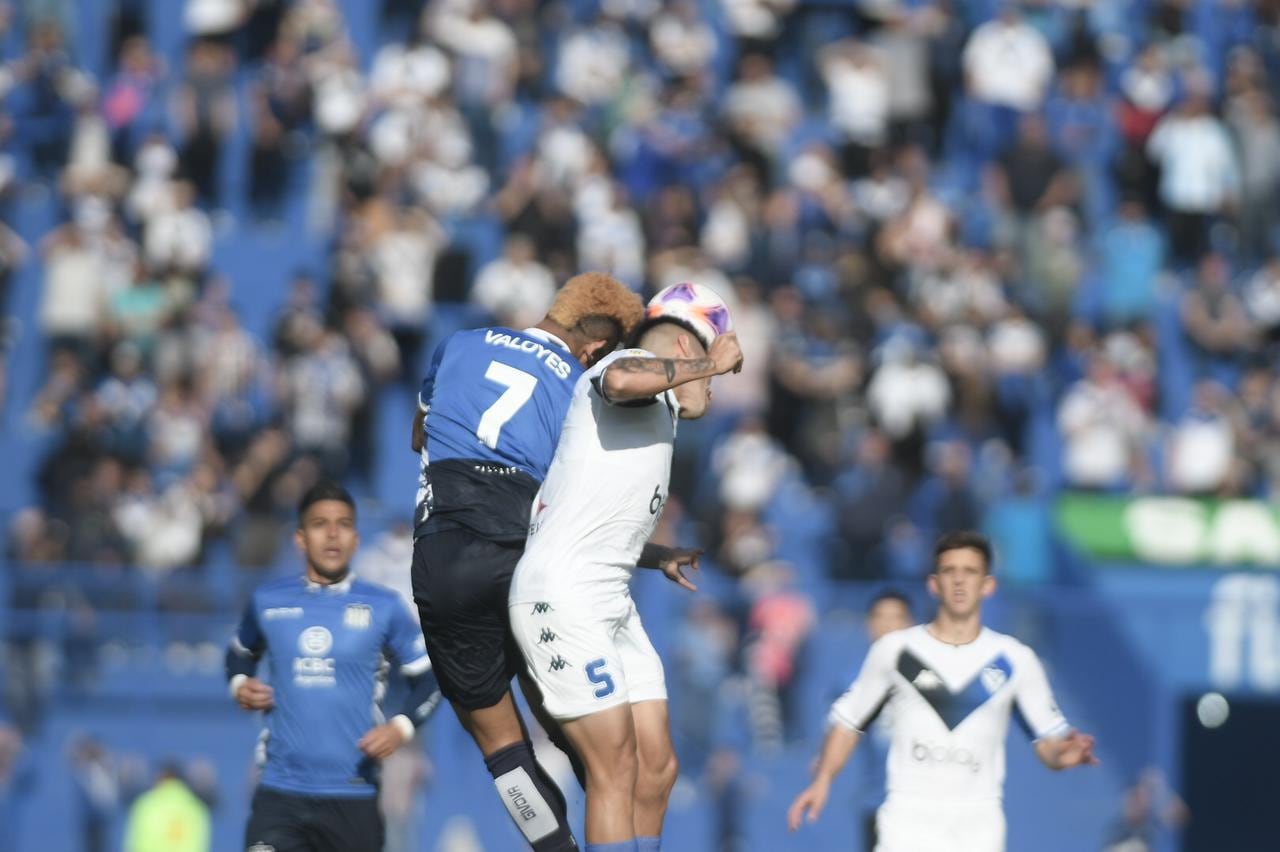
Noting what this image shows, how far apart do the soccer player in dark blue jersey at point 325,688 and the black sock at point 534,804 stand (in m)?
1.08

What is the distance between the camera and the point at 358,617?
9.41 meters

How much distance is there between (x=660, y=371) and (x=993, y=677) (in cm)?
245

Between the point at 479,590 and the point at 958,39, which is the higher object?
the point at 958,39

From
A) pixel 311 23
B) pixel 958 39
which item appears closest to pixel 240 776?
pixel 311 23

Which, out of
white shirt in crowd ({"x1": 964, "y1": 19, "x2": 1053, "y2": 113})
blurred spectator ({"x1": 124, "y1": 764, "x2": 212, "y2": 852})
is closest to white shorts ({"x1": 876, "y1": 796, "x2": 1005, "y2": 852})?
blurred spectator ({"x1": 124, "y1": 764, "x2": 212, "y2": 852})

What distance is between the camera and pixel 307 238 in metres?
22.0

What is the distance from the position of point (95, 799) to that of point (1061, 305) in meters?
10.5

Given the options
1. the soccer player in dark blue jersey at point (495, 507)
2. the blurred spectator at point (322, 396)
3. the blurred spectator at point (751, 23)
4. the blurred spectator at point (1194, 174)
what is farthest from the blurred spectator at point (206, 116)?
the soccer player in dark blue jersey at point (495, 507)

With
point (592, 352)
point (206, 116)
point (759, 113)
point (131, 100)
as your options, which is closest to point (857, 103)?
point (759, 113)

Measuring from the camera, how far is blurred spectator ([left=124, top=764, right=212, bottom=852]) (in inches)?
644

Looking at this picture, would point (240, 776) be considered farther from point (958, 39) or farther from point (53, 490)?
point (958, 39)

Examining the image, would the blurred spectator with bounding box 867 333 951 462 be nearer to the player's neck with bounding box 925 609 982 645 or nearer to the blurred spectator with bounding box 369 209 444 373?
the blurred spectator with bounding box 369 209 444 373

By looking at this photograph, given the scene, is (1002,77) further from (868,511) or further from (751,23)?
(868,511)

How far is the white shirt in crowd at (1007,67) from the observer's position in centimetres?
2323
